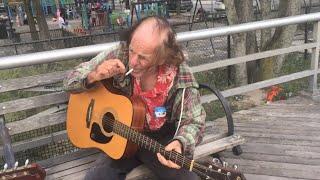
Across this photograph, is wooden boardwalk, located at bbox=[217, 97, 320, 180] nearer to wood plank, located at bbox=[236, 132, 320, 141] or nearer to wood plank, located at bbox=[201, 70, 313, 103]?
wood plank, located at bbox=[236, 132, 320, 141]

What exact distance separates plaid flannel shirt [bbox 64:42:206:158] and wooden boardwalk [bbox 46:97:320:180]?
0.71 metres

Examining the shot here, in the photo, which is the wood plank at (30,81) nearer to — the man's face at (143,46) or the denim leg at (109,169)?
the denim leg at (109,169)

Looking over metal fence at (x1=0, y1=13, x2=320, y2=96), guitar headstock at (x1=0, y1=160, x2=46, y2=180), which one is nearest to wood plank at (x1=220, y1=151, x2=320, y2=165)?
metal fence at (x1=0, y1=13, x2=320, y2=96)

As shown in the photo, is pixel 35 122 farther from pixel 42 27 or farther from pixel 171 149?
pixel 42 27

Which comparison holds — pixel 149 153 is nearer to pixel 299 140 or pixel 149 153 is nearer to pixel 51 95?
pixel 51 95

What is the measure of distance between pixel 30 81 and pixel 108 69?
2.28 ft

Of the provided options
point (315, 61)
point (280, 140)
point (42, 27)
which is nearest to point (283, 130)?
point (280, 140)

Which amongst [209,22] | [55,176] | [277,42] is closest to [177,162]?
[55,176]

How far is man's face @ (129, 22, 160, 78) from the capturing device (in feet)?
8.57

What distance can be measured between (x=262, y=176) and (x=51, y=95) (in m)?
1.77

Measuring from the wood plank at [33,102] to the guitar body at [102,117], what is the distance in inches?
7.4

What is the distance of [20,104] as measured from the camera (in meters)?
3.13

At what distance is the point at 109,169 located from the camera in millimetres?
2912

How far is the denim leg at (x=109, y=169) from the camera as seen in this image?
290cm
